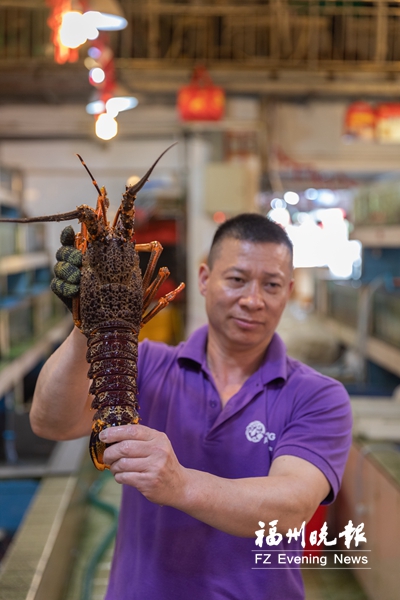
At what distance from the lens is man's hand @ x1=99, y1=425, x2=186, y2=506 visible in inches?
37.6

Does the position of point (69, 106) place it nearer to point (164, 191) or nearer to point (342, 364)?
point (164, 191)

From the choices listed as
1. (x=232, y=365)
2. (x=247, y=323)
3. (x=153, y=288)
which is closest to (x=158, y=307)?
(x=153, y=288)

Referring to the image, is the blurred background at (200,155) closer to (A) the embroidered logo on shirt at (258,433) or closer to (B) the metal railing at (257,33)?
(B) the metal railing at (257,33)

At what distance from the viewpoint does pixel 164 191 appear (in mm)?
5836

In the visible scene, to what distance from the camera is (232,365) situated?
1.51 metres

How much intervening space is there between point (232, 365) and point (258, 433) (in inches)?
8.1

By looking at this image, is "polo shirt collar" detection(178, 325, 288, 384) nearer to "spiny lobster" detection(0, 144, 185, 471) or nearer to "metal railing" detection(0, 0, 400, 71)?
"spiny lobster" detection(0, 144, 185, 471)

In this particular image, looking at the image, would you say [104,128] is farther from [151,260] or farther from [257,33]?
[257,33]

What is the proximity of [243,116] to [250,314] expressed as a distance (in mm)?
5498

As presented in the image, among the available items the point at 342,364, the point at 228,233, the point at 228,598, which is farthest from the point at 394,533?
the point at 342,364

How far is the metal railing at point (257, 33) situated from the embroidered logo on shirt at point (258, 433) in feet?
17.5

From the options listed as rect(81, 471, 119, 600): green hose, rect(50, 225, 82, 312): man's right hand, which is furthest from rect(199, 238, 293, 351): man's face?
rect(81, 471, 119, 600): green hose

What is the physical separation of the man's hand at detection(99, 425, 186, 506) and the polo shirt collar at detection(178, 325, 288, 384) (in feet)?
1.66

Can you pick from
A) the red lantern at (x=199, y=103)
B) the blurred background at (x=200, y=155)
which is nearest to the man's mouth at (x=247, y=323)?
the blurred background at (x=200, y=155)
